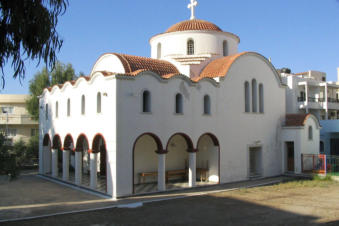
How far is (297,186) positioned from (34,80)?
29.1m

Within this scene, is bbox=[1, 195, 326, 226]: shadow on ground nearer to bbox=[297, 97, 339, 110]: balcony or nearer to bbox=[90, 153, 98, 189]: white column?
bbox=[90, 153, 98, 189]: white column

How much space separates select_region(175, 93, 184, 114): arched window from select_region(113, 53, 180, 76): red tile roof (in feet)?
6.23

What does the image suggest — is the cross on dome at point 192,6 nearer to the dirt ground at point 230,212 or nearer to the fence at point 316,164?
the fence at point 316,164

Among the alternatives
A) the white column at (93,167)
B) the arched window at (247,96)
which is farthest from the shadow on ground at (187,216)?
the arched window at (247,96)

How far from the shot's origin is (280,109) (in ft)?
77.1

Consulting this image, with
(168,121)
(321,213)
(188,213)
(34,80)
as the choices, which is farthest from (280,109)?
(34,80)

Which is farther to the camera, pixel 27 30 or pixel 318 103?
pixel 318 103

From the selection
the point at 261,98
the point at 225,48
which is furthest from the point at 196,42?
the point at 261,98

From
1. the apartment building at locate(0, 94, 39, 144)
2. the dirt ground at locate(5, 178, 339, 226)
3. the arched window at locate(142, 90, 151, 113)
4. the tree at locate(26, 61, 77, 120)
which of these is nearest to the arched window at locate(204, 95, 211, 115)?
the arched window at locate(142, 90, 151, 113)

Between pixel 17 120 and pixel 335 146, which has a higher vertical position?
pixel 17 120

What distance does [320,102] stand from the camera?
33312mm

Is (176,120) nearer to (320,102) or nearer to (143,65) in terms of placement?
(143,65)

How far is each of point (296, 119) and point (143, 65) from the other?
1116 centimetres

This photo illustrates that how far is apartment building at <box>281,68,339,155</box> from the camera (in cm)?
2955
